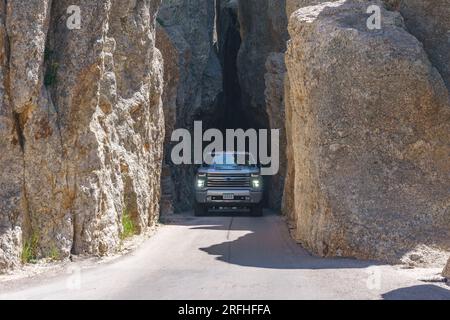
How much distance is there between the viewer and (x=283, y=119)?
2450 cm

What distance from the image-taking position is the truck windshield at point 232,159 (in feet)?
68.5

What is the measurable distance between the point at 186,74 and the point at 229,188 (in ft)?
25.7

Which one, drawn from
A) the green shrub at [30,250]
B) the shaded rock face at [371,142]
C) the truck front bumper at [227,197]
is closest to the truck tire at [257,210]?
the truck front bumper at [227,197]

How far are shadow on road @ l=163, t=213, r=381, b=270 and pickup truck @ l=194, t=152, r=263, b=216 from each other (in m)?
0.53

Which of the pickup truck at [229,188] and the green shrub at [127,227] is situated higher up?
the pickup truck at [229,188]

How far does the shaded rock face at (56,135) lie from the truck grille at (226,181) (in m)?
6.16

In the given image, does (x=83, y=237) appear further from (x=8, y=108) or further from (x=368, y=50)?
(x=368, y=50)

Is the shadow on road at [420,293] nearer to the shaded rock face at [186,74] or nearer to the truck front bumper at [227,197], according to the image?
the truck front bumper at [227,197]

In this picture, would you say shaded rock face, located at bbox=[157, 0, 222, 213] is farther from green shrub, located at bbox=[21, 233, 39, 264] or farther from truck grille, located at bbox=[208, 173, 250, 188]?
green shrub, located at bbox=[21, 233, 39, 264]

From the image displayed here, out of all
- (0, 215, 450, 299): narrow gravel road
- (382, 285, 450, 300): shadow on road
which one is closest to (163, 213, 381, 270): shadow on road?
(0, 215, 450, 299): narrow gravel road

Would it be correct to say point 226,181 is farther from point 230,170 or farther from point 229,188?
point 230,170

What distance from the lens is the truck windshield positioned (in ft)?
68.5

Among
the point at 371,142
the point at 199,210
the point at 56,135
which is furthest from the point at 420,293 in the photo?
the point at 199,210
